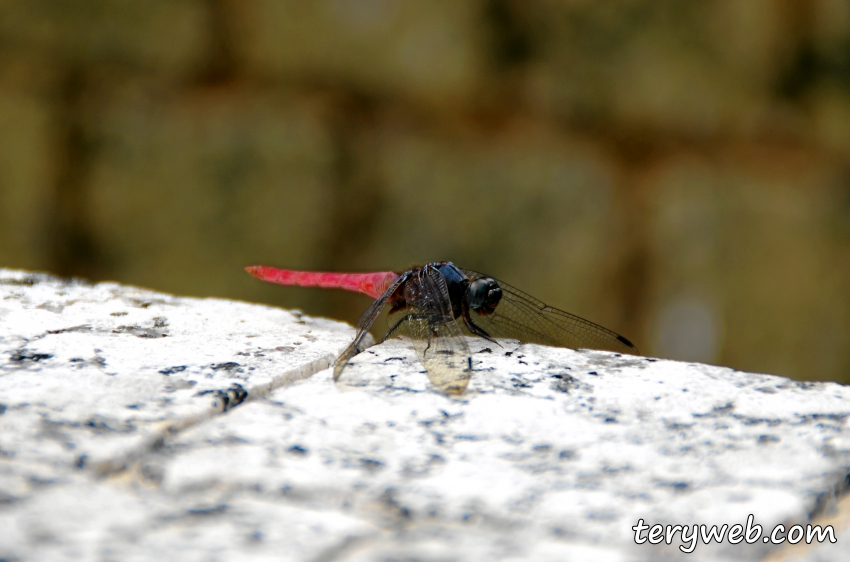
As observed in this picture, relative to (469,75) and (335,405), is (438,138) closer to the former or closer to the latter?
(469,75)

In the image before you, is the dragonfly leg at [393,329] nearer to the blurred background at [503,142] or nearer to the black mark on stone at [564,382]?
the black mark on stone at [564,382]

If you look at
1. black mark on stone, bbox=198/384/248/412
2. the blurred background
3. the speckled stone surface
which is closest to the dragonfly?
the speckled stone surface

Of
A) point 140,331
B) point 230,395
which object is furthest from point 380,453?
point 140,331

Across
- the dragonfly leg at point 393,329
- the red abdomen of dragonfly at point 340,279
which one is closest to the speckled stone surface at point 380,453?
the dragonfly leg at point 393,329

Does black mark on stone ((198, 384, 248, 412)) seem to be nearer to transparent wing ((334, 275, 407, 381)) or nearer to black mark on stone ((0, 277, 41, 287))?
transparent wing ((334, 275, 407, 381))

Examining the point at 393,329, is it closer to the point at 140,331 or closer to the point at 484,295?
the point at 484,295
